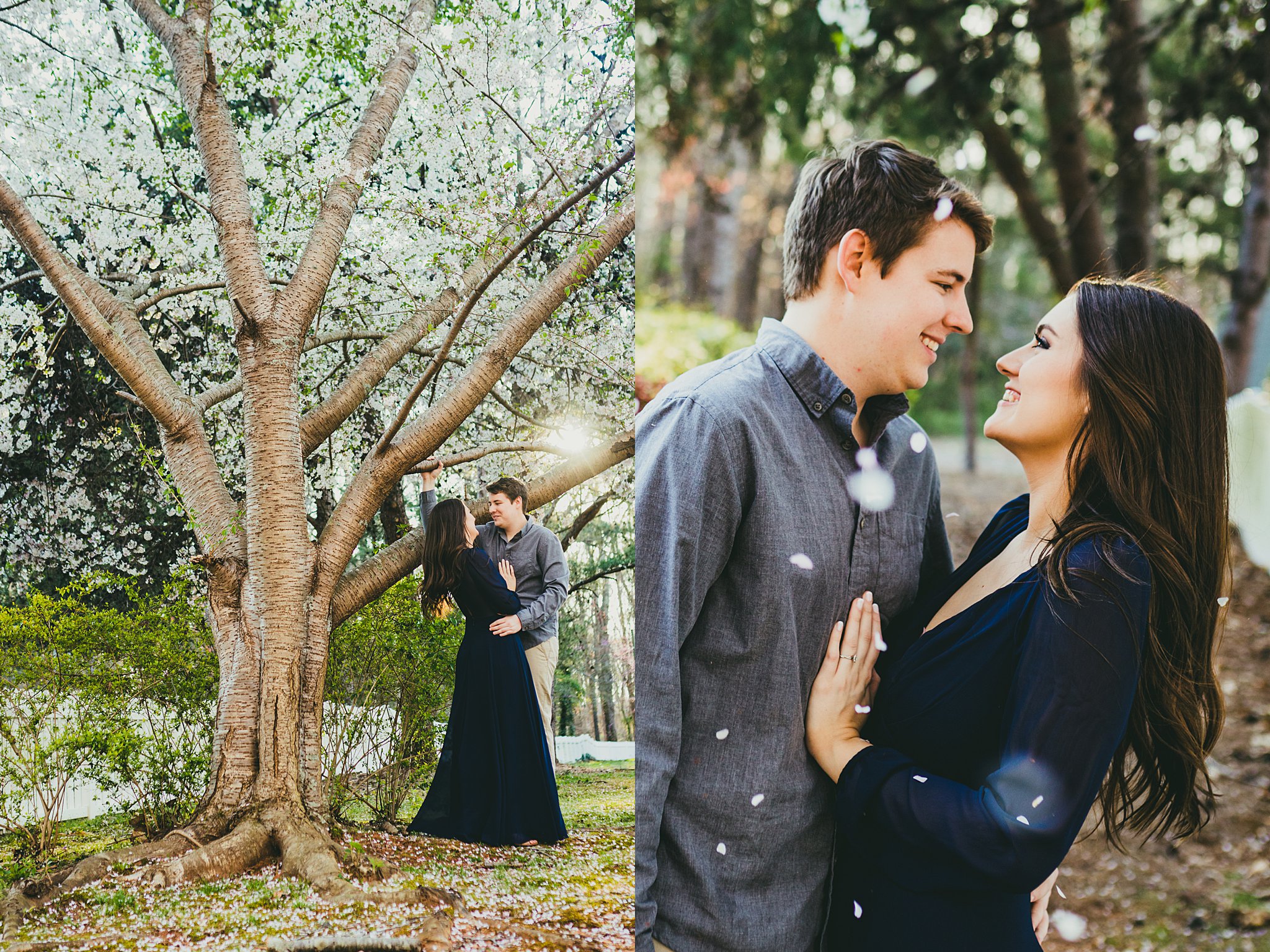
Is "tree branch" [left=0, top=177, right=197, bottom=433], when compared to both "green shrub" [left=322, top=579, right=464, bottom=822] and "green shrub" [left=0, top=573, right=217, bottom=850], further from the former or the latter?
"green shrub" [left=322, top=579, right=464, bottom=822]

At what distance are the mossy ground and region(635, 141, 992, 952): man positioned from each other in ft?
0.55

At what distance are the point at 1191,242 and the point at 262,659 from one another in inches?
267

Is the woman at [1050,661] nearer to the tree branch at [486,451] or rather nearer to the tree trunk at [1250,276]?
the tree branch at [486,451]

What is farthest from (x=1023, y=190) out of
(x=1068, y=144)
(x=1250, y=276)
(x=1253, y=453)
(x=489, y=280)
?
(x=489, y=280)

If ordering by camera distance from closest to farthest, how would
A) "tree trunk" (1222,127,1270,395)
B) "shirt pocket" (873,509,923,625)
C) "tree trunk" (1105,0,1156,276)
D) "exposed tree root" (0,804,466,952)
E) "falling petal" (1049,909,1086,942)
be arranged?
"exposed tree root" (0,804,466,952) < "shirt pocket" (873,509,923,625) < "falling petal" (1049,909,1086,942) < "tree trunk" (1105,0,1156,276) < "tree trunk" (1222,127,1270,395)

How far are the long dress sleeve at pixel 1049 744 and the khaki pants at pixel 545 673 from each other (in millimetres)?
537

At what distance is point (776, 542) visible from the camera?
3.69 ft

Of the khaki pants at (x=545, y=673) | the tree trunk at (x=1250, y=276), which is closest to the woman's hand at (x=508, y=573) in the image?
the khaki pants at (x=545, y=673)

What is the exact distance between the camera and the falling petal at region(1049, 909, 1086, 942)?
317 cm

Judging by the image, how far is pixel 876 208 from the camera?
1.21m

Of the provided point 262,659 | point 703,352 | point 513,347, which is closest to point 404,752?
point 262,659

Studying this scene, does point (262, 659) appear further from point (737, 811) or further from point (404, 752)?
point (737, 811)

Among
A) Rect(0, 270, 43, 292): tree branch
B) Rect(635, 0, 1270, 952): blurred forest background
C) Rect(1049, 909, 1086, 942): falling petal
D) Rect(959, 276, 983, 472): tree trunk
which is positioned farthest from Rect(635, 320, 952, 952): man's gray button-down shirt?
Rect(959, 276, 983, 472): tree trunk

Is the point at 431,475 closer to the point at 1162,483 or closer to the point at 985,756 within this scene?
the point at 985,756
